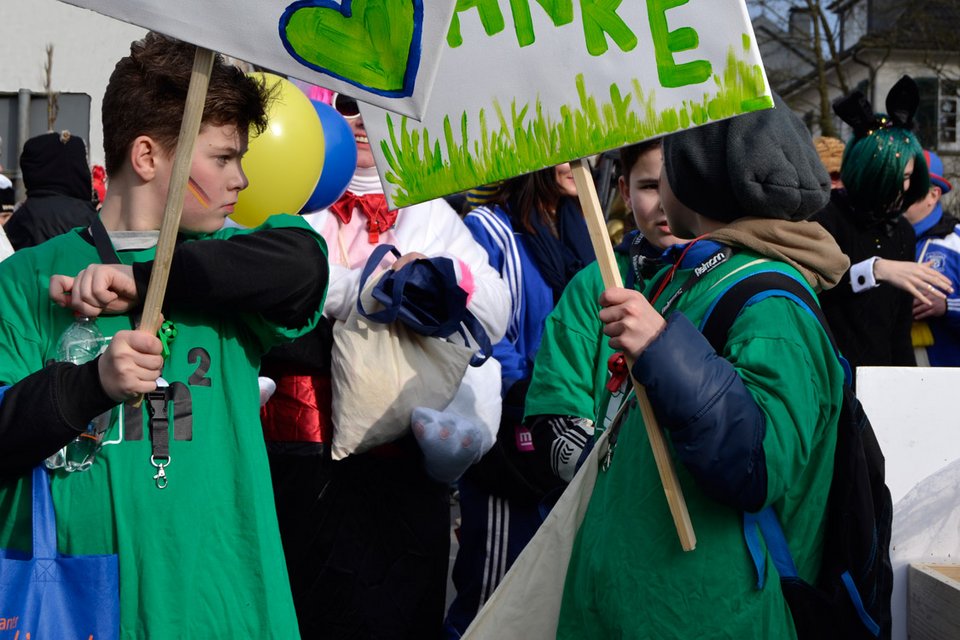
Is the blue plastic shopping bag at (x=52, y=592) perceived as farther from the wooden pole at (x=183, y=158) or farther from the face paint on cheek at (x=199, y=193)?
the face paint on cheek at (x=199, y=193)

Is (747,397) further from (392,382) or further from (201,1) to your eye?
(392,382)

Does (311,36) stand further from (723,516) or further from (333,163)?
(333,163)

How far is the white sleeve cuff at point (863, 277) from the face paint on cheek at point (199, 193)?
300 centimetres

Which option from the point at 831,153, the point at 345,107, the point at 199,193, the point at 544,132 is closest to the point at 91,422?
the point at 199,193

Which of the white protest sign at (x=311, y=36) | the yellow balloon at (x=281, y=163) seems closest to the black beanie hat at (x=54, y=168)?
the yellow balloon at (x=281, y=163)

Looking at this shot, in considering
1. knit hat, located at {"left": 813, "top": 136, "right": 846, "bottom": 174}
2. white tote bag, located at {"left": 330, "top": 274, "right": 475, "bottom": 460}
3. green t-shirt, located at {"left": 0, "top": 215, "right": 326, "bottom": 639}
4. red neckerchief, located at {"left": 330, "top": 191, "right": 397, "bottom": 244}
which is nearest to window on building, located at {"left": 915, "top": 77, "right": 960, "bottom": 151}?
knit hat, located at {"left": 813, "top": 136, "right": 846, "bottom": 174}

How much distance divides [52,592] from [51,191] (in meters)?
4.40

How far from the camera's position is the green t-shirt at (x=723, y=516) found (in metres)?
2.38

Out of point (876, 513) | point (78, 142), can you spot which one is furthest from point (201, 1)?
point (78, 142)

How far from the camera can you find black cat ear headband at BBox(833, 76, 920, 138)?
5.09 m

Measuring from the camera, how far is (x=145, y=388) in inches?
93.3

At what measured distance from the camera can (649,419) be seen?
2414 mm

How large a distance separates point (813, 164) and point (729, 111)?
0.39 metres

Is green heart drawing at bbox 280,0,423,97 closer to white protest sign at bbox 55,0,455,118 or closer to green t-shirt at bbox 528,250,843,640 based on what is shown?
white protest sign at bbox 55,0,455,118
